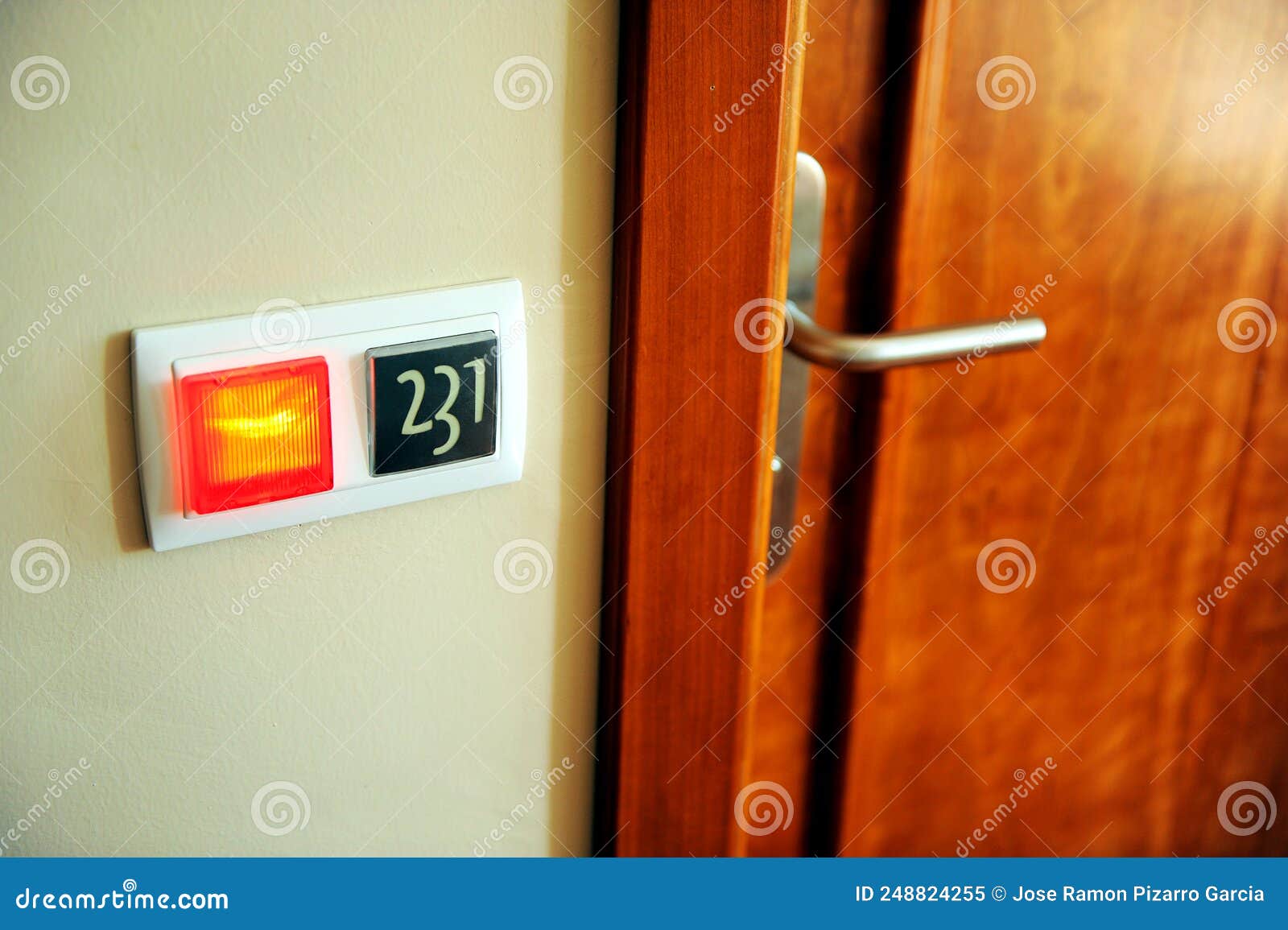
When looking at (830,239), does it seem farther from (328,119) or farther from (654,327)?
(328,119)

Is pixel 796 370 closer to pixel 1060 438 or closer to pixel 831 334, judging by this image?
pixel 831 334

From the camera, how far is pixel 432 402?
63 cm

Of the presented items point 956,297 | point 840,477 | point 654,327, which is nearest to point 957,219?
point 956,297

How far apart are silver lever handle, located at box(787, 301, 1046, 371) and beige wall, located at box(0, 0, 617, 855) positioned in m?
0.18

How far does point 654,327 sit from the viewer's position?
0.70 metres

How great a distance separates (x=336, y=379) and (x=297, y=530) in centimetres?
9

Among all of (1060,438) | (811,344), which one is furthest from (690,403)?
(1060,438)

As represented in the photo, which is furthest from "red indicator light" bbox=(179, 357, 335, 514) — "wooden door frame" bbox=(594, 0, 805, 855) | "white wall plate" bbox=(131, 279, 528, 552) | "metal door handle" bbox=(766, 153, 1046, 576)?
"metal door handle" bbox=(766, 153, 1046, 576)

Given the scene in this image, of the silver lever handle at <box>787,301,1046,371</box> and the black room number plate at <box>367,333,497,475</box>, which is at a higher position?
the silver lever handle at <box>787,301,1046,371</box>

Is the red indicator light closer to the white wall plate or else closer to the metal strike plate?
the white wall plate

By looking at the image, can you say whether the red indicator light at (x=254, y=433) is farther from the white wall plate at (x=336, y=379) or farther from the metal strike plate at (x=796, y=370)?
the metal strike plate at (x=796, y=370)

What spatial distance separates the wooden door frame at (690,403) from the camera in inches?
26.3

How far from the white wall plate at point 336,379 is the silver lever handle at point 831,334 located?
0.24m

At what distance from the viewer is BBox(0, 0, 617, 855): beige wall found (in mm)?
538
